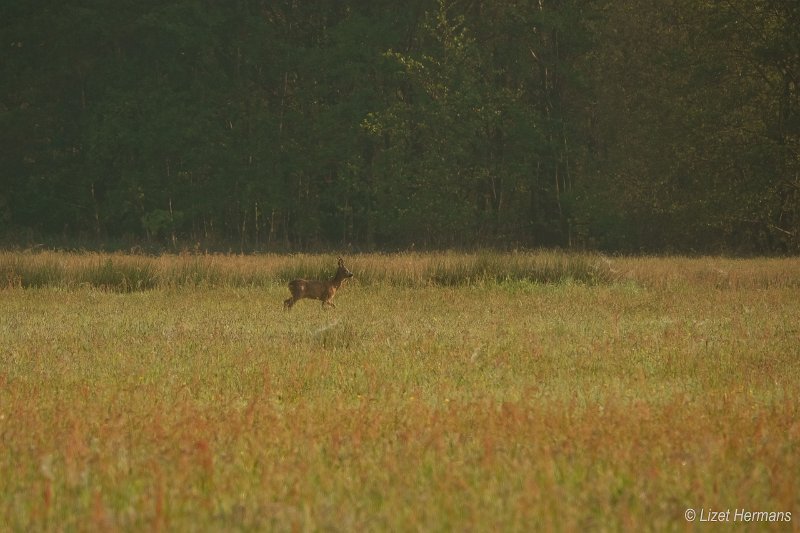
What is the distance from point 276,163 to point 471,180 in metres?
7.18

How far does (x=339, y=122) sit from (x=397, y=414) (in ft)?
110

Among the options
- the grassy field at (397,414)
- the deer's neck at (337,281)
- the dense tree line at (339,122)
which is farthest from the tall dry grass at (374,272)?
the dense tree line at (339,122)

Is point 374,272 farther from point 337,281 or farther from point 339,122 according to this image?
point 339,122

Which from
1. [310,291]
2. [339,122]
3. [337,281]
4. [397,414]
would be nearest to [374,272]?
[337,281]

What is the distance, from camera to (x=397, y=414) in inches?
293

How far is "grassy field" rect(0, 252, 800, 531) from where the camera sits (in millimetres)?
5129

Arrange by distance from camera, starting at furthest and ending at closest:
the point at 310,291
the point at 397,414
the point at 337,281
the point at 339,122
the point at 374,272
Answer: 1. the point at 339,122
2. the point at 374,272
3. the point at 337,281
4. the point at 310,291
5. the point at 397,414

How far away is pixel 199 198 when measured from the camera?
41000 mm

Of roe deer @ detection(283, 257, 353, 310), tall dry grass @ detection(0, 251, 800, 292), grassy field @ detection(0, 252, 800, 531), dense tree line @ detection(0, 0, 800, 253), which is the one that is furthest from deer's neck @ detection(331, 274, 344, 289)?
dense tree line @ detection(0, 0, 800, 253)

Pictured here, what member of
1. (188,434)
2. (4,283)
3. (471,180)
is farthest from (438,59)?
(188,434)

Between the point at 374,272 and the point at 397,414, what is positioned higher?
the point at 397,414

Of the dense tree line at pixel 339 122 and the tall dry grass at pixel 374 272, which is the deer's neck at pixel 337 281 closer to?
the tall dry grass at pixel 374 272

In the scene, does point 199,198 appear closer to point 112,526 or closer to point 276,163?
point 276,163

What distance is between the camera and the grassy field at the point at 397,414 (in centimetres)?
513
